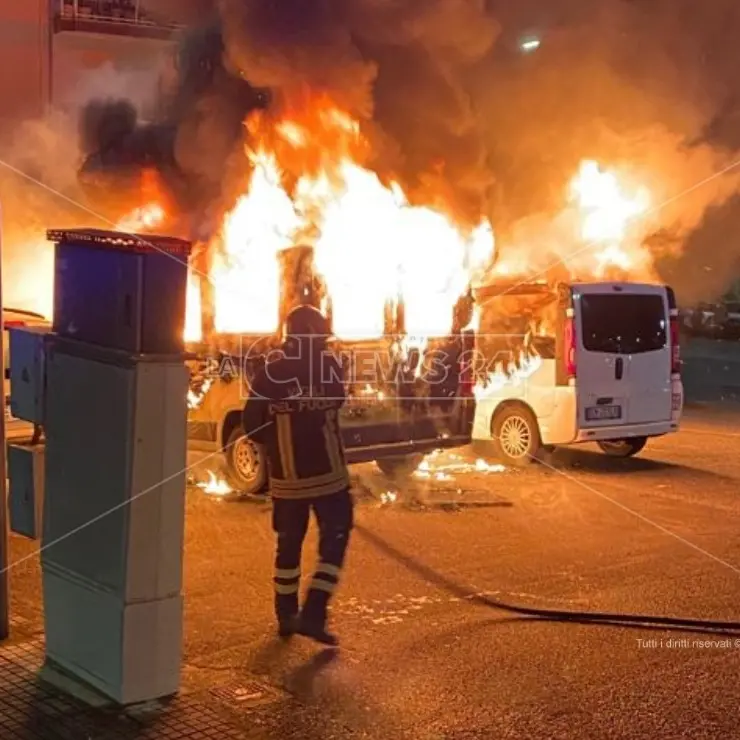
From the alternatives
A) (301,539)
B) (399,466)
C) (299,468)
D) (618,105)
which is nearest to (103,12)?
(618,105)

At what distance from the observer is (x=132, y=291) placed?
464 cm

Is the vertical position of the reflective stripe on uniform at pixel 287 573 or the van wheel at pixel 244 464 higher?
the van wheel at pixel 244 464

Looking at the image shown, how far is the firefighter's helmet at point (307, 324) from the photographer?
5.94m

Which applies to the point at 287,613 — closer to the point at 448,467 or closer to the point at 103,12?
the point at 448,467

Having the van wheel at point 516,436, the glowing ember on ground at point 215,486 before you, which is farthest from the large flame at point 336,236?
the glowing ember on ground at point 215,486

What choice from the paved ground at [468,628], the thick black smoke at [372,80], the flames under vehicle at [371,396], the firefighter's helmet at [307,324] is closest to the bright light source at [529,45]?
the thick black smoke at [372,80]

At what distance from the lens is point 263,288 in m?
11.2

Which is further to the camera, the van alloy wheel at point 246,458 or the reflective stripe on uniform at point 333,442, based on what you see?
the van alloy wheel at point 246,458

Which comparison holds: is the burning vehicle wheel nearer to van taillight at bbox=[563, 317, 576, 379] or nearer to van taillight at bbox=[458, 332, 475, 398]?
van taillight at bbox=[458, 332, 475, 398]

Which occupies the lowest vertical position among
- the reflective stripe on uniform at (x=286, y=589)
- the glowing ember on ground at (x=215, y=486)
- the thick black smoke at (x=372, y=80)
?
the reflective stripe on uniform at (x=286, y=589)

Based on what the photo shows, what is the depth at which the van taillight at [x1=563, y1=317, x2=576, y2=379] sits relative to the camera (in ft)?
35.3

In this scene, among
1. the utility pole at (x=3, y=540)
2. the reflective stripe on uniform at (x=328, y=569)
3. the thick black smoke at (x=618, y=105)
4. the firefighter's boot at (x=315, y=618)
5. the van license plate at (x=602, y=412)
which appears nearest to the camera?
the utility pole at (x=3, y=540)

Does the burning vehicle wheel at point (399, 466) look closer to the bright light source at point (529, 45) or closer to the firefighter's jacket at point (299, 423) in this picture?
the firefighter's jacket at point (299, 423)

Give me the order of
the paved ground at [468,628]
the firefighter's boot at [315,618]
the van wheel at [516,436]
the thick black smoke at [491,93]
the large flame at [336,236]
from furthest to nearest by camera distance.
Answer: the thick black smoke at [491,93] → the van wheel at [516,436] → the large flame at [336,236] → the firefighter's boot at [315,618] → the paved ground at [468,628]
